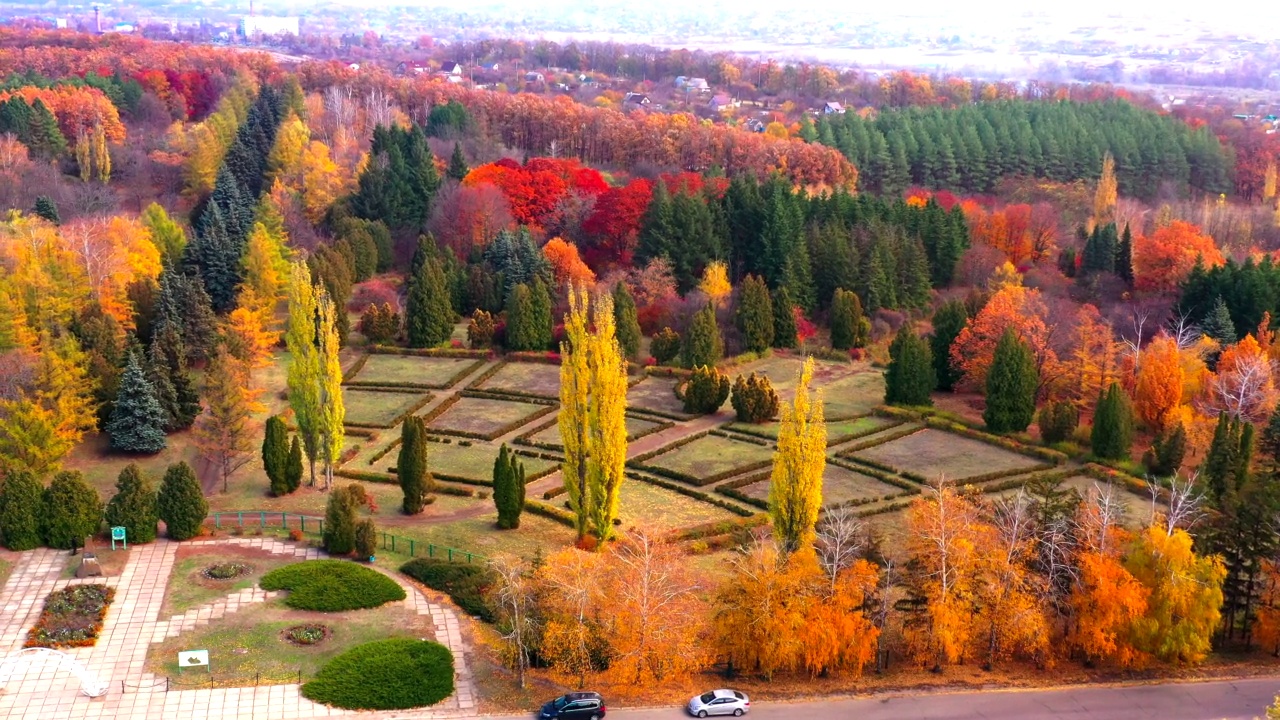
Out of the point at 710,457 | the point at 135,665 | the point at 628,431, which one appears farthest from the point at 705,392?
the point at 135,665

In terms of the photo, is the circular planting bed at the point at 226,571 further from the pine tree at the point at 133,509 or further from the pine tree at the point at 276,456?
the pine tree at the point at 276,456

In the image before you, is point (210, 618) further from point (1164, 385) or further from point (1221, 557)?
point (1164, 385)

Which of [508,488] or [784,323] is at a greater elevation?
[784,323]

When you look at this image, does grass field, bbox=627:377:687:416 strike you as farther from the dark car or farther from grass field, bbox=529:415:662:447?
the dark car

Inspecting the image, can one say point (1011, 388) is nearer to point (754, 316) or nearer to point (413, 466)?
point (754, 316)

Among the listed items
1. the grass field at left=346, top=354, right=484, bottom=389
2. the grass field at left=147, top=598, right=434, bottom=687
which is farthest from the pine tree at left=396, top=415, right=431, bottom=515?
the grass field at left=346, top=354, right=484, bottom=389
